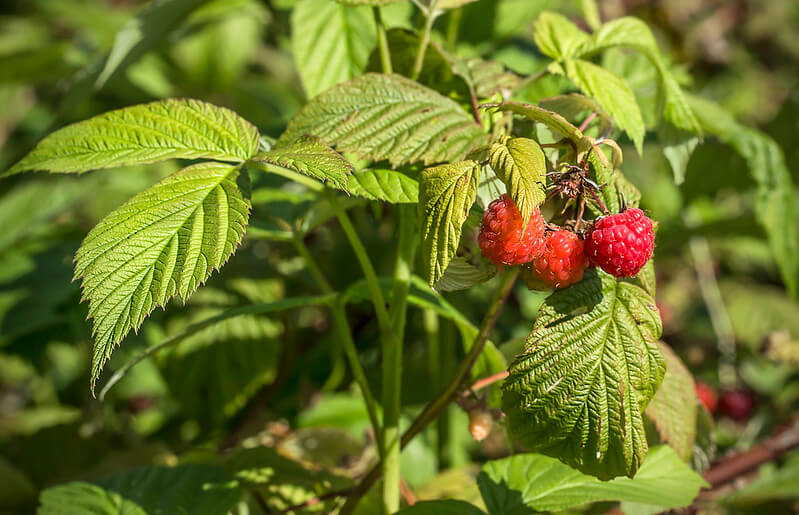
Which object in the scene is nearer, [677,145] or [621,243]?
[621,243]

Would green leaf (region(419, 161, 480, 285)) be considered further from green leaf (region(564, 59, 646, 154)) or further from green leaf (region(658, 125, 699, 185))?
green leaf (region(658, 125, 699, 185))

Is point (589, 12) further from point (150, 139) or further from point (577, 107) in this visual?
point (150, 139)

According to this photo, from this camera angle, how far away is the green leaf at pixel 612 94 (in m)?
0.71

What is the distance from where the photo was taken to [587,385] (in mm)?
579

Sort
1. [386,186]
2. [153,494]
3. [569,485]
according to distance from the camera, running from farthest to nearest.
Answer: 1. [153,494]
2. [569,485]
3. [386,186]

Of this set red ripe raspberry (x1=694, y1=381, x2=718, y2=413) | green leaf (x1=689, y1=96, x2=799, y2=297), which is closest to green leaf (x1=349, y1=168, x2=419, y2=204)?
green leaf (x1=689, y1=96, x2=799, y2=297)

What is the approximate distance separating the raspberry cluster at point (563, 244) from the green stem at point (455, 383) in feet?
0.27

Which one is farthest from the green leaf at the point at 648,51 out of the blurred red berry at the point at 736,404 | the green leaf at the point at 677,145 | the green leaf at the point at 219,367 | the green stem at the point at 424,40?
the blurred red berry at the point at 736,404

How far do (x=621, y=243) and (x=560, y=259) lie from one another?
0.17 ft

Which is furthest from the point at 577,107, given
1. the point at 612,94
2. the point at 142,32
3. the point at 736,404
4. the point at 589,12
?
the point at 736,404

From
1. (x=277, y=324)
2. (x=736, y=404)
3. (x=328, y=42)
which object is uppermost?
(x=328, y=42)

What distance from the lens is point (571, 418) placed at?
1.90 ft

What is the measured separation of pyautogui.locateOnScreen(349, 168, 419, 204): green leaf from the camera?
2.08 feet

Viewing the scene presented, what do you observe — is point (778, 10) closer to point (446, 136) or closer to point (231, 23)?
point (231, 23)
